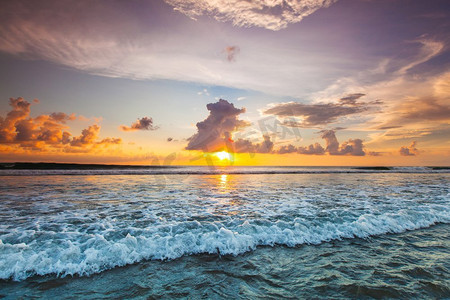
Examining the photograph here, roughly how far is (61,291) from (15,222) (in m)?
6.58

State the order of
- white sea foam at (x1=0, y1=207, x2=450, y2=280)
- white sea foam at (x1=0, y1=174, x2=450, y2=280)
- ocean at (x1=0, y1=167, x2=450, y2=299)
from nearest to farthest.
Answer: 1. ocean at (x1=0, y1=167, x2=450, y2=299)
2. white sea foam at (x1=0, y1=207, x2=450, y2=280)
3. white sea foam at (x1=0, y1=174, x2=450, y2=280)

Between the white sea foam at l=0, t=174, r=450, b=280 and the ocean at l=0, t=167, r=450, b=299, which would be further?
the white sea foam at l=0, t=174, r=450, b=280

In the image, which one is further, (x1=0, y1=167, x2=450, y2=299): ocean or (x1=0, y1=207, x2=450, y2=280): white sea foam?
(x1=0, y1=207, x2=450, y2=280): white sea foam

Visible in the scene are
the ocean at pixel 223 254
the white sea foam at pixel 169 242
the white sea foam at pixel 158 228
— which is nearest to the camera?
the ocean at pixel 223 254

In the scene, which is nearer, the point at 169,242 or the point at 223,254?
the point at 223,254

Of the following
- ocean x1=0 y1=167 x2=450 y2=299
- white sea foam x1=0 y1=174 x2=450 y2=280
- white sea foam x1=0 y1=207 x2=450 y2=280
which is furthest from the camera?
white sea foam x1=0 y1=174 x2=450 y2=280

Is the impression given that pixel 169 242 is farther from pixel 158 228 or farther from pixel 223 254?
pixel 223 254

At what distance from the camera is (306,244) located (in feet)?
25.9

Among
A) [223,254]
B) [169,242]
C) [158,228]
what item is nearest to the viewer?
[223,254]

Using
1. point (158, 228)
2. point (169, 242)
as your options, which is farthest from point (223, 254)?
point (158, 228)

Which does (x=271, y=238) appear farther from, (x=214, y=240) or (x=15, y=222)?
(x=15, y=222)

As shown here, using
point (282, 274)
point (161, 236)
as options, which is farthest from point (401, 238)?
point (161, 236)

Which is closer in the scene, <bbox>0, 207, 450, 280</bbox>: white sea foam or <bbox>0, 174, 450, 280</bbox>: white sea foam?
<bbox>0, 207, 450, 280</bbox>: white sea foam

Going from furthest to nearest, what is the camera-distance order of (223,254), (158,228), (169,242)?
(158,228) < (169,242) < (223,254)
